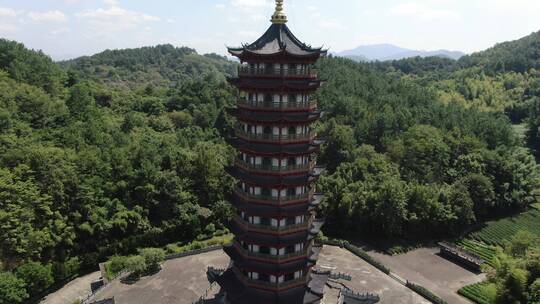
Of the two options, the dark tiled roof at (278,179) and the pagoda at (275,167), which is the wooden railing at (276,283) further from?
the dark tiled roof at (278,179)

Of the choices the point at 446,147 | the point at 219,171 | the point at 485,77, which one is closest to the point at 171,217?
the point at 219,171

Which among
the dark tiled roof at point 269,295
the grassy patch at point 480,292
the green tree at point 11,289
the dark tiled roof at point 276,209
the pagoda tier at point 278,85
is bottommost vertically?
the grassy patch at point 480,292

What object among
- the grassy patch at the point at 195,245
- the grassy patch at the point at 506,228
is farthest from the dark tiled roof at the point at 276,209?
the grassy patch at the point at 506,228

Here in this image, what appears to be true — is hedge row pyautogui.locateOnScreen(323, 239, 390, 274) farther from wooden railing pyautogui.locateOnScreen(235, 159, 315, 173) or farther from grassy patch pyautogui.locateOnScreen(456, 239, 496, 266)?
wooden railing pyautogui.locateOnScreen(235, 159, 315, 173)

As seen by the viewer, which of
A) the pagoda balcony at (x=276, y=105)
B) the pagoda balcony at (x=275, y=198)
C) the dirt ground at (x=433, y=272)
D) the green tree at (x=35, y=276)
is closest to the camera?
the pagoda balcony at (x=276, y=105)

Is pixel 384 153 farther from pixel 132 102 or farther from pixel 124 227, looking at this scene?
pixel 132 102

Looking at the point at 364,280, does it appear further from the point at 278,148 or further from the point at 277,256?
the point at 278,148

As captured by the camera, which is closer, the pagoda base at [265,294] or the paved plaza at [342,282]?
the pagoda base at [265,294]
